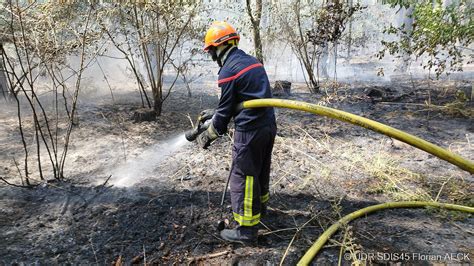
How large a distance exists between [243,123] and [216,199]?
1264 millimetres

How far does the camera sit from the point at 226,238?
279 centimetres

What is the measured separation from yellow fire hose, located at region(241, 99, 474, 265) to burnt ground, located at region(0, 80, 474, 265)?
0.27 ft

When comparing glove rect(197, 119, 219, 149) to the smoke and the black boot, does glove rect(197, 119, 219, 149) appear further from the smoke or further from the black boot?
the smoke

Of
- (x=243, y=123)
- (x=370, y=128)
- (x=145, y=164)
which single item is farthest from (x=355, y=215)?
(x=145, y=164)

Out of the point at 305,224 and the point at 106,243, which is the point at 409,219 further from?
the point at 106,243

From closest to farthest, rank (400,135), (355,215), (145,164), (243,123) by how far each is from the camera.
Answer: (400,135)
(243,123)
(355,215)
(145,164)

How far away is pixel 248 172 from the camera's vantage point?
2674 millimetres

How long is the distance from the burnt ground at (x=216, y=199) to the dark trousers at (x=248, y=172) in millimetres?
316

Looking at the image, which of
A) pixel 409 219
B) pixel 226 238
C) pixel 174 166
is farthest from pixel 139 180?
pixel 409 219

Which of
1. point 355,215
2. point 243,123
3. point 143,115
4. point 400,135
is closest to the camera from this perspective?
point 400,135

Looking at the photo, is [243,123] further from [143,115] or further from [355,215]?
[143,115]

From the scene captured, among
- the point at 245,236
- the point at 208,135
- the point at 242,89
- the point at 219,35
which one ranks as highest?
the point at 219,35

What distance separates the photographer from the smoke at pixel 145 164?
4113 mm

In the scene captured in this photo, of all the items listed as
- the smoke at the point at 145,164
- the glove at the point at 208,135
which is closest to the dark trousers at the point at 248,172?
the glove at the point at 208,135
